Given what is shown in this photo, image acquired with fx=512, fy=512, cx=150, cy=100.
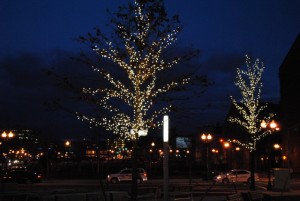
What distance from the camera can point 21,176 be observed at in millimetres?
50156

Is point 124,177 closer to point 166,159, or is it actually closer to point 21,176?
point 21,176

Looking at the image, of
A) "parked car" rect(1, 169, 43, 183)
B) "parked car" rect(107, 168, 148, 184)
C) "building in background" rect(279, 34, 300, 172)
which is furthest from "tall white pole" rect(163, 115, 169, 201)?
"building in background" rect(279, 34, 300, 172)

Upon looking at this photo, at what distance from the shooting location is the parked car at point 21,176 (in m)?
49.3

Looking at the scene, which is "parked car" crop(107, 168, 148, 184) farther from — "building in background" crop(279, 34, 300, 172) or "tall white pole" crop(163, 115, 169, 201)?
"tall white pole" crop(163, 115, 169, 201)

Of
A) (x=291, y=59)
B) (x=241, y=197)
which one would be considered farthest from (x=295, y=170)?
(x=241, y=197)

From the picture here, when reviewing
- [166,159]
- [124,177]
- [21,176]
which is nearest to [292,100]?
[124,177]

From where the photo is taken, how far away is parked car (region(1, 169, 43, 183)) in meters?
49.3

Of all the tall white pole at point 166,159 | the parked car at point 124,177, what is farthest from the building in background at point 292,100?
the tall white pole at point 166,159

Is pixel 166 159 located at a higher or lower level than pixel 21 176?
higher

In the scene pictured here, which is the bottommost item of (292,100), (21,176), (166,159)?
(21,176)

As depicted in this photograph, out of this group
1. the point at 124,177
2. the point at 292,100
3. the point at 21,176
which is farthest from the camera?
the point at 292,100

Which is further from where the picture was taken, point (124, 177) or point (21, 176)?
point (124, 177)

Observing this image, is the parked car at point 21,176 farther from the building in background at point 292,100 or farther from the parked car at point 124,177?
the building in background at point 292,100

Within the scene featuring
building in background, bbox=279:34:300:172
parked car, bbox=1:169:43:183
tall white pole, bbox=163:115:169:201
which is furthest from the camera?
building in background, bbox=279:34:300:172
